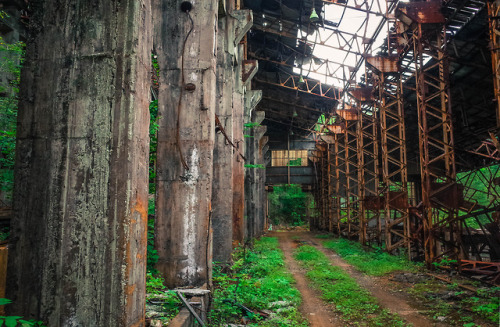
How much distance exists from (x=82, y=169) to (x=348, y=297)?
7306mm

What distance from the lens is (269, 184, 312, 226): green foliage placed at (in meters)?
39.4

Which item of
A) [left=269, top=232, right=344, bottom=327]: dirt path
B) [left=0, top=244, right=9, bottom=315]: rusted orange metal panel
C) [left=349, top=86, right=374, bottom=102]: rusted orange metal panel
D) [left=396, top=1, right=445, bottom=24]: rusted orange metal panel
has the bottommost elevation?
[left=269, top=232, right=344, bottom=327]: dirt path

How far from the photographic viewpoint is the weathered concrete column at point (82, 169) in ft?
9.81

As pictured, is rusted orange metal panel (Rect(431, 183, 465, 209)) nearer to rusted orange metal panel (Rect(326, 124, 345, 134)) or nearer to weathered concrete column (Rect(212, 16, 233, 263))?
weathered concrete column (Rect(212, 16, 233, 263))

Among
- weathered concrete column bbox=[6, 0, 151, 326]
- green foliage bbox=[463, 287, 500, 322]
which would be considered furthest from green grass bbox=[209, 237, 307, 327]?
green foliage bbox=[463, 287, 500, 322]

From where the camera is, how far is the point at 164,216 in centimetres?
617

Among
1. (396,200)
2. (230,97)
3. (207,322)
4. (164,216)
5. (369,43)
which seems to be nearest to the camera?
(207,322)

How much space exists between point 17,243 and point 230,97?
8203 millimetres

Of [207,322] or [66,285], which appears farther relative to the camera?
[207,322]

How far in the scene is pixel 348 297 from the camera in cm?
817

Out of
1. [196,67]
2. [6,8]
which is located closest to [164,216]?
[196,67]

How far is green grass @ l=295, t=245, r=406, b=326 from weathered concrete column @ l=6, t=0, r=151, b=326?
510 centimetres

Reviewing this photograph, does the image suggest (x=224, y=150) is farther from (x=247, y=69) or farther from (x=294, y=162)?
(x=294, y=162)

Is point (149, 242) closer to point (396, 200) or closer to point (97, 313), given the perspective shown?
point (97, 313)
